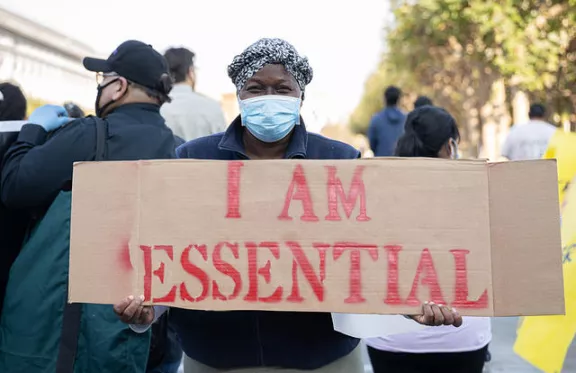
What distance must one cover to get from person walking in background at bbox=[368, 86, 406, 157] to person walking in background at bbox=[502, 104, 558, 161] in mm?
1473

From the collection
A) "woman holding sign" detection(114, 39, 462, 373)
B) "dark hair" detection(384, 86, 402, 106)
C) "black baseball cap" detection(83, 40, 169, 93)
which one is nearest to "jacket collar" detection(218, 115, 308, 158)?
"woman holding sign" detection(114, 39, 462, 373)

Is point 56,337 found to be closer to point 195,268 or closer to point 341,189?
point 195,268

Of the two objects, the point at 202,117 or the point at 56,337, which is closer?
the point at 56,337

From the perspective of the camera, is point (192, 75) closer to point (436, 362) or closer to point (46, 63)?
point (436, 362)

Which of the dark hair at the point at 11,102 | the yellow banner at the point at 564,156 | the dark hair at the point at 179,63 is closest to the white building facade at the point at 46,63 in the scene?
the dark hair at the point at 179,63

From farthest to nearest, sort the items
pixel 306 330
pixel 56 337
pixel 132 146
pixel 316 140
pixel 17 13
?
pixel 17 13 → pixel 132 146 → pixel 56 337 → pixel 316 140 → pixel 306 330

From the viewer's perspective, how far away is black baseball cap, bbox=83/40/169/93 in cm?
271

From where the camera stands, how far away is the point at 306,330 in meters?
2.01

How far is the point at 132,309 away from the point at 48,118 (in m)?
1.06

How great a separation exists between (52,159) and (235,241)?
2.96 ft

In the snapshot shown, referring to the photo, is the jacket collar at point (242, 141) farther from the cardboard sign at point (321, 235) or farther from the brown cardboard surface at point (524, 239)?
the brown cardboard surface at point (524, 239)

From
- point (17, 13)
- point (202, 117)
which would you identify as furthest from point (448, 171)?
point (17, 13)

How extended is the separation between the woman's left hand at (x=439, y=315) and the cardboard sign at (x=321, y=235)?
0.02 m

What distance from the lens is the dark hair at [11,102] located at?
9.96ft
